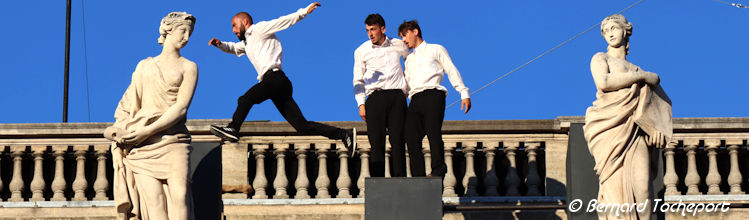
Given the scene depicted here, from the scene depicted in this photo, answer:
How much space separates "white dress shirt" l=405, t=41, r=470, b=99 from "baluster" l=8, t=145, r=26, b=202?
3731mm

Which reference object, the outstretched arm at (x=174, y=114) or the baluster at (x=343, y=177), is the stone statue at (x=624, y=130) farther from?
the outstretched arm at (x=174, y=114)

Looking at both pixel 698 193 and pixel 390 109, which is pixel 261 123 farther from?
pixel 698 193

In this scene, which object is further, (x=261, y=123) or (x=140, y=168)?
(x=261, y=123)

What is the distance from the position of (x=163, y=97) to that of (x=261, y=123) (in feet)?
9.03

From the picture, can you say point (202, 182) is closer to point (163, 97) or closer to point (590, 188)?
point (163, 97)

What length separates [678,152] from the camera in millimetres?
35312

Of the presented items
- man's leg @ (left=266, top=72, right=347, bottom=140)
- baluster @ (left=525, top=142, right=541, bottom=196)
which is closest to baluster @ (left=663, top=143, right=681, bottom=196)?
baluster @ (left=525, top=142, right=541, bottom=196)

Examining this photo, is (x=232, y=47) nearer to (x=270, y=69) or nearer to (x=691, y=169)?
(x=270, y=69)

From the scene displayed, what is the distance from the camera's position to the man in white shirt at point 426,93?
114 ft

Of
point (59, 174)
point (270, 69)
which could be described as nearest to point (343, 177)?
point (270, 69)

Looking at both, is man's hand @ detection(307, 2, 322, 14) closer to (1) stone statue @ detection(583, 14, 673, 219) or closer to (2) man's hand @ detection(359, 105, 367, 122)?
(2) man's hand @ detection(359, 105, 367, 122)

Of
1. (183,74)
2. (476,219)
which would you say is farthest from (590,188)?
(183,74)

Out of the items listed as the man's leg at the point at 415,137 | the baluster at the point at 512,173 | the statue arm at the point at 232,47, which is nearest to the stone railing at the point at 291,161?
the baluster at the point at 512,173

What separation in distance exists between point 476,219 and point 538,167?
1.00m
